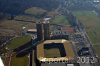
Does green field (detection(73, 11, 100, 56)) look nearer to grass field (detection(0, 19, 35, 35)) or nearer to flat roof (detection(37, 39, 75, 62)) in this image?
flat roof (detection(37, 39, 75, 62))

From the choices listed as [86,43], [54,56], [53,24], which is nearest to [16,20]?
[53,24]

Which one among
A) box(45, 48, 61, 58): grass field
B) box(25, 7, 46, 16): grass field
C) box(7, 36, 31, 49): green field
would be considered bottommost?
box(7, 36, 31, 49): green field

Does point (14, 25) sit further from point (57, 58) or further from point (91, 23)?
point (57, 58)

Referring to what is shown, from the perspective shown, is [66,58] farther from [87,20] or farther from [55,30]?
[87,20]

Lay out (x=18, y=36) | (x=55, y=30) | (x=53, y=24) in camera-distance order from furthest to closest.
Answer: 1. (x=53, y=24)
2. (x=55, y=30)
3. (x=18, y=36)

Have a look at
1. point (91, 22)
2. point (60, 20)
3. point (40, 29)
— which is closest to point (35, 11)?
point (60, 20)

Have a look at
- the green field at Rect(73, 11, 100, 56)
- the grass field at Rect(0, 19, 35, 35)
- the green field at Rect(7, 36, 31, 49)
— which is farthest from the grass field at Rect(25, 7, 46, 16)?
the green field at Rect(7, 36, 31, 49)
